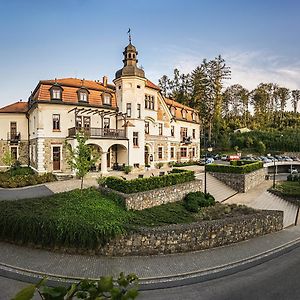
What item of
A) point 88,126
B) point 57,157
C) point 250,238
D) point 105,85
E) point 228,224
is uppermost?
point 105,85

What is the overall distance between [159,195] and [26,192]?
9515 mm

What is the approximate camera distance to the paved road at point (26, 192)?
1719cm

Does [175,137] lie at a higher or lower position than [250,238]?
higher

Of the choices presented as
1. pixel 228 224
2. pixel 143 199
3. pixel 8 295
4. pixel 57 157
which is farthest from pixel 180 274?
pixel 57 157

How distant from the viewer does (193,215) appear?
50.0 feet

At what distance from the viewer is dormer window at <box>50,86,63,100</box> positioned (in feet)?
81.5

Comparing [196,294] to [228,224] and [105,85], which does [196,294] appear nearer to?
[228,224]

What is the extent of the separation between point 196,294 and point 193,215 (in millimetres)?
7117

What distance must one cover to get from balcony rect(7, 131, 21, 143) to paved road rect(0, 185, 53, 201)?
11.5 metres

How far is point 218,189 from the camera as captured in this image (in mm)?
23625

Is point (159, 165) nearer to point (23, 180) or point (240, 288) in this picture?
point (23, 180)

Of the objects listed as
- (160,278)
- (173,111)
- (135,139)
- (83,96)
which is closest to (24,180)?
(83,96)

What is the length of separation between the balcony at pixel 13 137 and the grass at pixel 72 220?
17.8m

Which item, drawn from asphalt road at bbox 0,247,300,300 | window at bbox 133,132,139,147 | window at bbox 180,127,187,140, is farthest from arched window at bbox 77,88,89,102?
asphalt road at bbox 0,247,300,300
